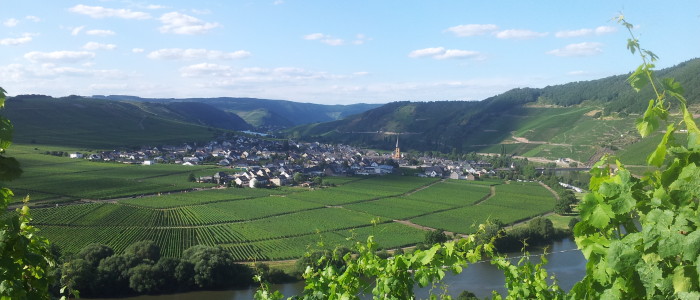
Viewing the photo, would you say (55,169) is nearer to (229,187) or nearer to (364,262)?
(229,187)

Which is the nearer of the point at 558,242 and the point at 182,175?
the point at 558,242

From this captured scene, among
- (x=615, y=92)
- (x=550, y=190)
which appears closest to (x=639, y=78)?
(x=550, y=190)

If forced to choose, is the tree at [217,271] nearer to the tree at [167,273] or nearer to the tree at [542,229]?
the tree at [167,273]

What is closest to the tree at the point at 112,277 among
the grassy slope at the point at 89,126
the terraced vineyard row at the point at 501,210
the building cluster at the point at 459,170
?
the terraced vineyard row at the point at 501,210

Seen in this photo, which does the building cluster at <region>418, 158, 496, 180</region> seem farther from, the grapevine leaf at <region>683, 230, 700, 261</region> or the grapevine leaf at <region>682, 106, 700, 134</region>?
the grapevine leaf at <region>683, 230, 700, 261</region>

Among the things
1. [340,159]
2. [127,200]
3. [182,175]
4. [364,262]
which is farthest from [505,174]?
[364,262]

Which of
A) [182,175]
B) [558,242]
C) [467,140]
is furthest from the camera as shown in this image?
[467,140]

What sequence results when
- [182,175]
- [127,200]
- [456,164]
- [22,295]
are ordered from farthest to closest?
[456,164], [182,175], [127,200], [22,295]

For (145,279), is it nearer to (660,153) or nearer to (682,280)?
(660,153)
